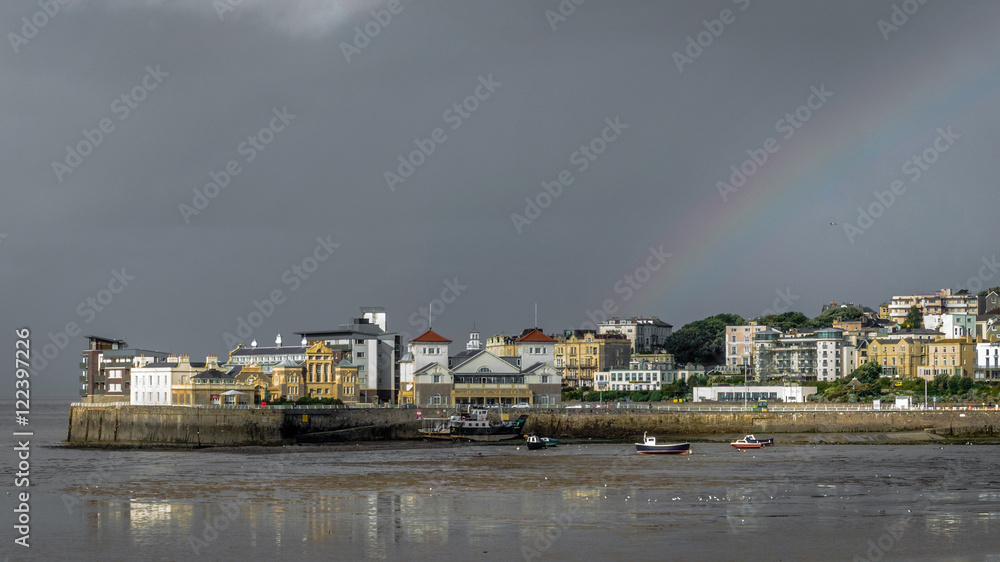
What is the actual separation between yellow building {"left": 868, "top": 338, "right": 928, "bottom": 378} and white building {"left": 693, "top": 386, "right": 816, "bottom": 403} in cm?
2759

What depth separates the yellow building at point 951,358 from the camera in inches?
6555

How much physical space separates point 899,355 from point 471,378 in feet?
257

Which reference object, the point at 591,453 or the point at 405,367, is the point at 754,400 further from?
the point at 591,453

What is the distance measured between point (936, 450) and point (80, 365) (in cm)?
9714

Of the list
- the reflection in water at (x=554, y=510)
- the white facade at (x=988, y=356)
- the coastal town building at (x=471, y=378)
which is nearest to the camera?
the reflection in water at (x=554, y=510)

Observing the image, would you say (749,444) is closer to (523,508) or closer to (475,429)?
(475,429)

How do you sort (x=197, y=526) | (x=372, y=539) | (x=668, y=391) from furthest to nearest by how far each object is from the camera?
1. (x=668, y=391)
2. (x=197, y=526)
3. (x=372, y=539)

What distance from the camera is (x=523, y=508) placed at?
4809 centimetres

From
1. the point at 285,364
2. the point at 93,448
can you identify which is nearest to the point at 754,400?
the point at 285,364

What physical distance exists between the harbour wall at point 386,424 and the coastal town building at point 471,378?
21.1 meters

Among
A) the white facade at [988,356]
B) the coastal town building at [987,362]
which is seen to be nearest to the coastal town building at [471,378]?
the coastal town building at [987,362]

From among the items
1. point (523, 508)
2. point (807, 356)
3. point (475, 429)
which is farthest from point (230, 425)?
point (807, 356)

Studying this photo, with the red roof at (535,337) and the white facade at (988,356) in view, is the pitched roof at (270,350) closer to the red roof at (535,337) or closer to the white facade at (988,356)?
the red roof at (535,337)

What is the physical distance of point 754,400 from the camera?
14050cm
